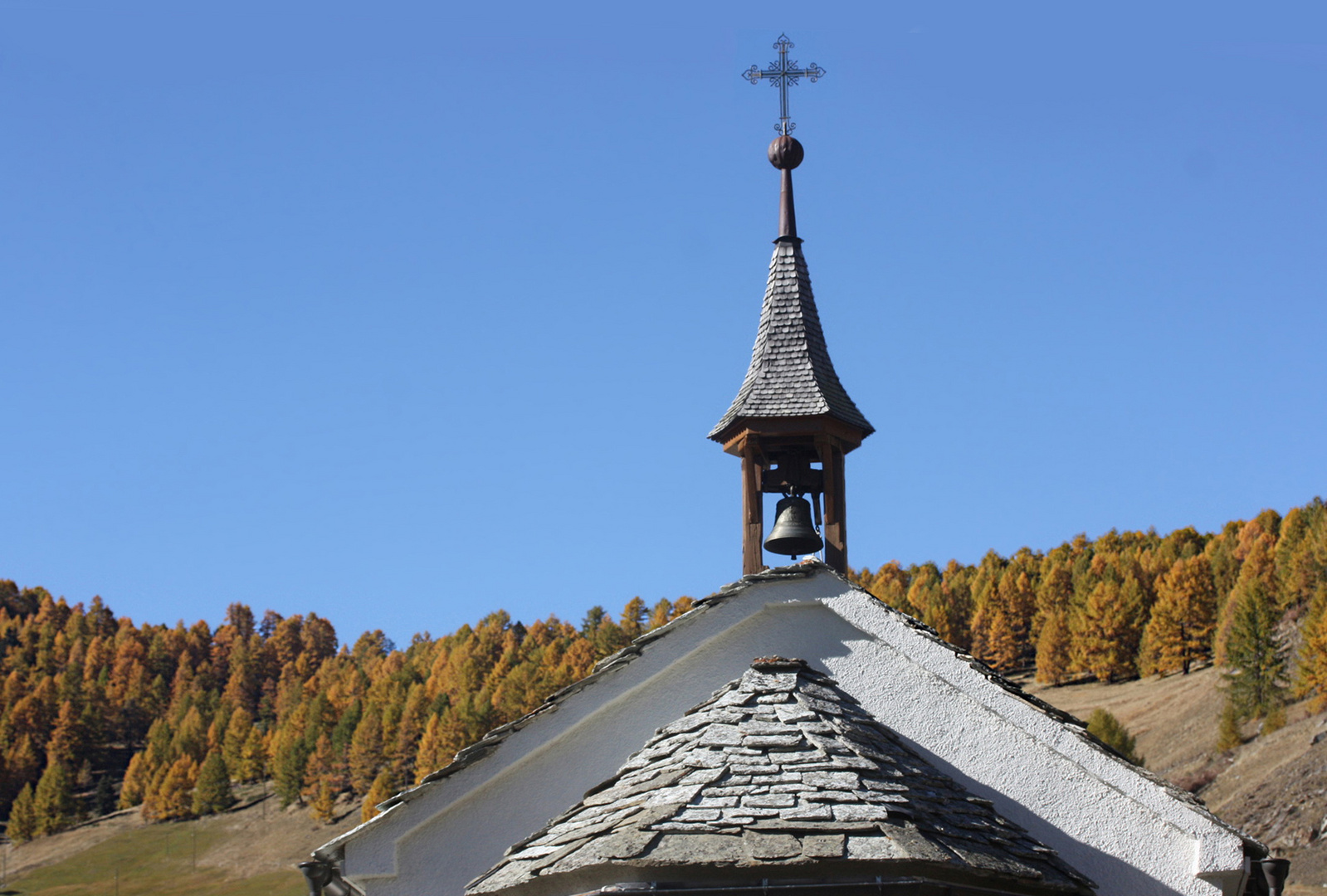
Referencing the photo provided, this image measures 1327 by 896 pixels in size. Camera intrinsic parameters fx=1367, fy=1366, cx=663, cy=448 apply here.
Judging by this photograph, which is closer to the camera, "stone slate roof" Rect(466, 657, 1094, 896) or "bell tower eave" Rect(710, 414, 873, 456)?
"stone slate roof" Rect(466, 657, 1094, 896)

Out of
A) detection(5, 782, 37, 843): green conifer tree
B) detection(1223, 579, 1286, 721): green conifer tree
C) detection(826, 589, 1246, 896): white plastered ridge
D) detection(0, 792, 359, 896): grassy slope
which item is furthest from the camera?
detection(5, 782, 37, 843): green conifer tree

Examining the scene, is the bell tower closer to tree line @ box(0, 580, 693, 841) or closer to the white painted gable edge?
the white painted gable edge

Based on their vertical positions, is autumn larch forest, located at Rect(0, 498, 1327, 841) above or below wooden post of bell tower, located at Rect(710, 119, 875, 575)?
above

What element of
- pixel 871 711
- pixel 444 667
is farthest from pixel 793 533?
pixel 444 667

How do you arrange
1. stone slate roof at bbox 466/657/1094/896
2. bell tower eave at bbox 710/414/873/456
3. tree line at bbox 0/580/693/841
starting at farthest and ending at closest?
tree line at bbox 0/580/693/841 → bell tower eave at bbox 710/414/873/456 → stone slate roof at bbox 466/657/1094/896

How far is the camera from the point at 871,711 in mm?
11469

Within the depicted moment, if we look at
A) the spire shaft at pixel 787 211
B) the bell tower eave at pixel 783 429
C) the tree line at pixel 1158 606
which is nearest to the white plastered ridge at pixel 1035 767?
the bell tower eave at pixel 783 429

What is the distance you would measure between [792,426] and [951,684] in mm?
5040

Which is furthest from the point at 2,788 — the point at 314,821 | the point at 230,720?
the point at 314,821

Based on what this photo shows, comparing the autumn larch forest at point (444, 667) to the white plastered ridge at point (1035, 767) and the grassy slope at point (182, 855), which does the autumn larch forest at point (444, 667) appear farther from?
the white plastered ridge at point (1035, 767)

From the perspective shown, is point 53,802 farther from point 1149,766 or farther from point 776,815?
point 776,815

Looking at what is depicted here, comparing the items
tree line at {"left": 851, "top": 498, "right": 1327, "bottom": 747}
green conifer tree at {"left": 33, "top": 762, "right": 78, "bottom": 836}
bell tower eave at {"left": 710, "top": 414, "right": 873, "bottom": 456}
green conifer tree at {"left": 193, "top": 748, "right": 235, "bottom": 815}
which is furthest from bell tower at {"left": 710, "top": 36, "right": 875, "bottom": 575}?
green conifer tree at {"left": 33, "top": 762, "right": 78, "bottom": 836}

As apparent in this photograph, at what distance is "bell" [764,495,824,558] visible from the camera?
15008mm

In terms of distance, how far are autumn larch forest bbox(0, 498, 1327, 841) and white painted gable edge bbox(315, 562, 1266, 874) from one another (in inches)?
3137
